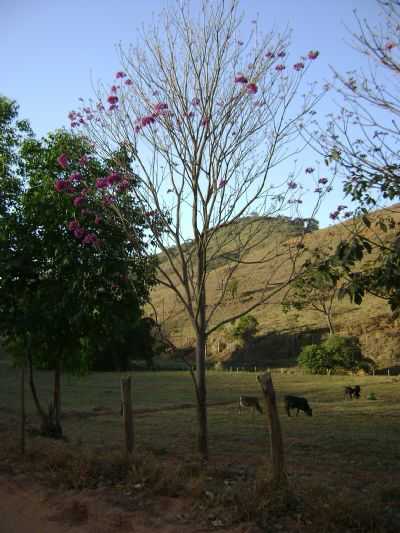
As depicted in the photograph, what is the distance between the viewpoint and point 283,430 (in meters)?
15.3

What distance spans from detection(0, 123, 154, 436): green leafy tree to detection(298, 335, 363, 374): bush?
29814 millimetres

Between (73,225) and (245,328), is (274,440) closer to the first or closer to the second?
(73,225)

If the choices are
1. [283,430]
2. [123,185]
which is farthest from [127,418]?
[283,430]

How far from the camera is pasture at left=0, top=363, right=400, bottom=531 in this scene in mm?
8062

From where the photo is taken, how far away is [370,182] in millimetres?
7168

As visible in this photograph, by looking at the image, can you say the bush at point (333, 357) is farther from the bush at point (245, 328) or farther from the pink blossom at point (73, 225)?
the pink blossom at point (73, 225)

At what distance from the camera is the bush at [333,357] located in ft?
129

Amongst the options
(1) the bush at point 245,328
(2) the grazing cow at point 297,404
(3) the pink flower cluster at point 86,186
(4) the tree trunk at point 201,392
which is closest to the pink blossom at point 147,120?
(3) the pink flower cluster at point 86,186

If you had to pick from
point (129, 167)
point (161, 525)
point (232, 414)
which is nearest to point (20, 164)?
point (129, 167)

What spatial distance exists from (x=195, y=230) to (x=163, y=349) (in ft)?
6.89

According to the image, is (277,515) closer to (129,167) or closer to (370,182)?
(370,182)

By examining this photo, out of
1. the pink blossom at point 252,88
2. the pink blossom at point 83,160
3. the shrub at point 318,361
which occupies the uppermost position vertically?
the pink blossom at point 252,88

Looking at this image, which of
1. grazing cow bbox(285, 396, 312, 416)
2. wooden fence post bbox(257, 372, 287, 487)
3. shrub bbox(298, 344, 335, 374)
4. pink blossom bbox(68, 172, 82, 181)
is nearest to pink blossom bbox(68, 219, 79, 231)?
pink blossom bbox(68, 172, 82, 181)

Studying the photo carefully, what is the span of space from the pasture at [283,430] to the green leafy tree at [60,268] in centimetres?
242
